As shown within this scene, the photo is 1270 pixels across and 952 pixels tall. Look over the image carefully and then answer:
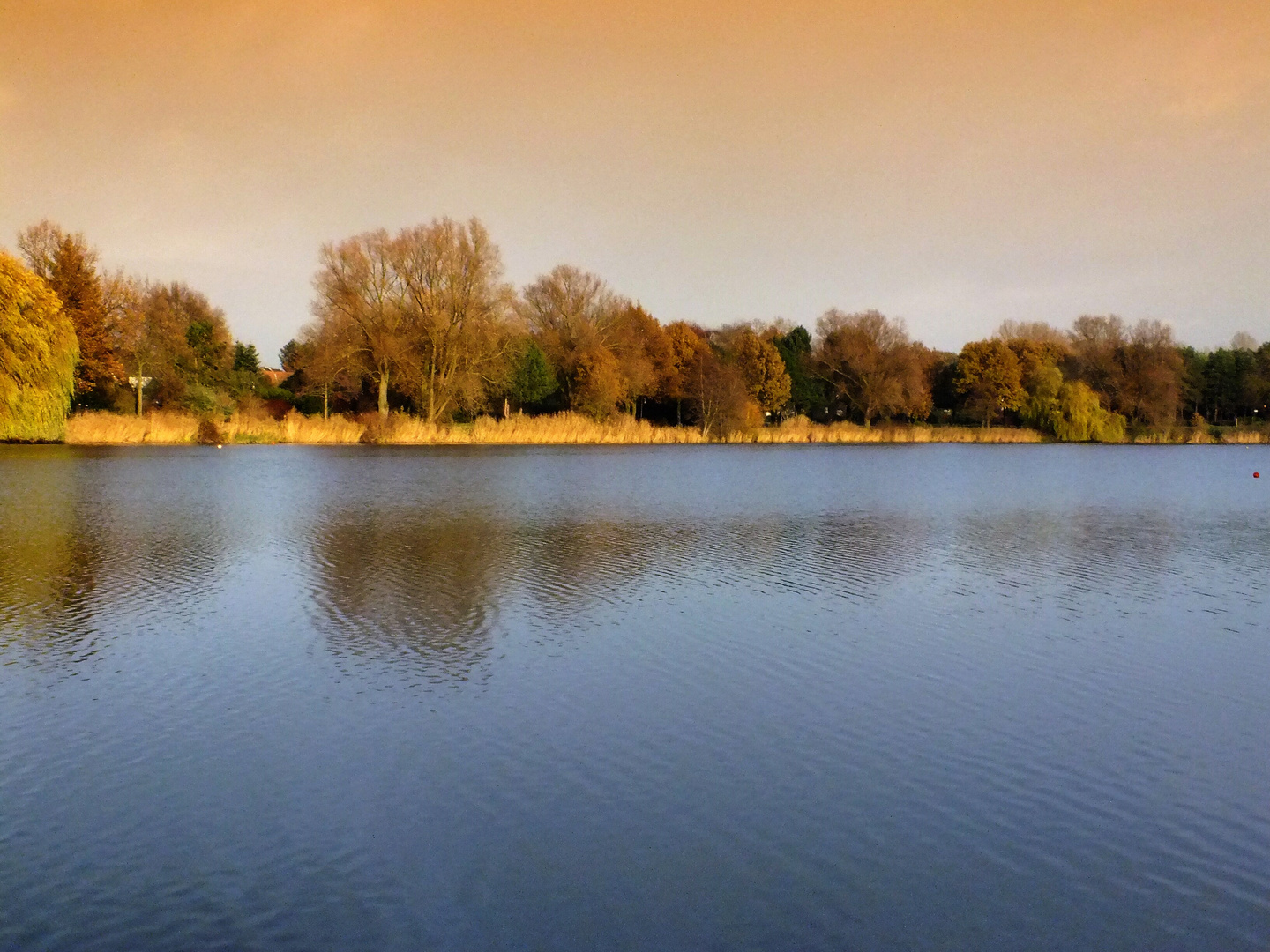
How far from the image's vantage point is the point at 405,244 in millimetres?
52281

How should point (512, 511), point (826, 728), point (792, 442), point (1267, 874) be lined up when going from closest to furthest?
1. point (1267, 874)
2. point (826, 728)
3. point (512, 511)
4. point (792, 442)

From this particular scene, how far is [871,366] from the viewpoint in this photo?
7338cm

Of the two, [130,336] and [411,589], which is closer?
[411,589]

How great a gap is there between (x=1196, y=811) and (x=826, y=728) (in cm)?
213

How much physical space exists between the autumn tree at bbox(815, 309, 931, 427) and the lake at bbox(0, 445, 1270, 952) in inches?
2323

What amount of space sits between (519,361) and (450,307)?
5606mm

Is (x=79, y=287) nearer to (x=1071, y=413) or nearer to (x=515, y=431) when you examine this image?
(x=515, y=431)

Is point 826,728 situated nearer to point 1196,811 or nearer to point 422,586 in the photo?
point 1196,811

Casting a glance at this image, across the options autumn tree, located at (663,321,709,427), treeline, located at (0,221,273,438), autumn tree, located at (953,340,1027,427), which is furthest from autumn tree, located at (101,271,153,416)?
autumn tree, located at (953,340,1027,427)

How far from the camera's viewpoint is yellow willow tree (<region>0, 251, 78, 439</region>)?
35531 millimetres

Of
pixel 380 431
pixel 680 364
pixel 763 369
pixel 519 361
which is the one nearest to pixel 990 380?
pixel 763 369

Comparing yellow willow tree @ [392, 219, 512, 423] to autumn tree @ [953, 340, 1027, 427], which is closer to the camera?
yellow willow tree @ [392, 219, 512, 423]

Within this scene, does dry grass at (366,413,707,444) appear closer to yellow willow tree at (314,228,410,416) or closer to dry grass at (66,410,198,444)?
yellow willow tree at (314,228,410,416)

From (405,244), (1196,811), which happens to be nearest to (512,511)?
(1196,811)
